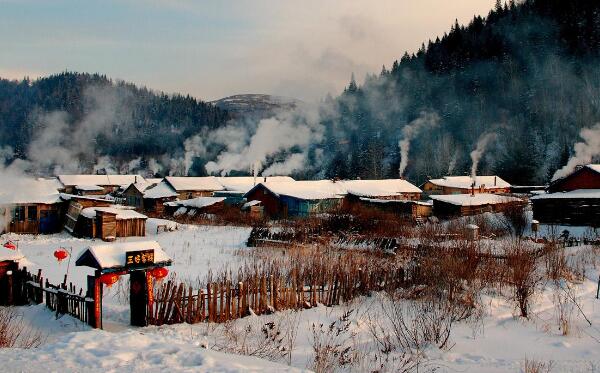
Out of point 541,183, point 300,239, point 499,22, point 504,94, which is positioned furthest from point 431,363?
point 499,22

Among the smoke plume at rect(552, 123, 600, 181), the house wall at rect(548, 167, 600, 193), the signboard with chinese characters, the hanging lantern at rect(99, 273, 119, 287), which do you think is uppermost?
the smoke plume at rect(552, 123, 600, 181)

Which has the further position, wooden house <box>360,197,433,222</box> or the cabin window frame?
wooden house <box>360,197,433,222</box>

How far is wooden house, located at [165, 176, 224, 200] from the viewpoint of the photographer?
5578 centimetres

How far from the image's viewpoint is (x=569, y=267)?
17891mm

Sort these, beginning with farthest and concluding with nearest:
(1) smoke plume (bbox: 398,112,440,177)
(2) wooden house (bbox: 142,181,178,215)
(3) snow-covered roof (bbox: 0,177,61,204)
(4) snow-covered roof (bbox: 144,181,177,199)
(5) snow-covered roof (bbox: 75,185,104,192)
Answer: (1) smoke plume (bbox: 398,112,440,177) → (5) snow-covered roof (bbox: 75,185,104,192) → (4) snow-covered roof (bbox: 144,181,177,199) → (2) wooden house (bbox: 142,181,178,215) → (3) snow-covered roof (bbox: 0,177,61,204)

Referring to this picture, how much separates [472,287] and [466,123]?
88.5m

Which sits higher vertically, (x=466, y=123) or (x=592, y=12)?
(x=592, y=12)

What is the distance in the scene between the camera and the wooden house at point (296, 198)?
43594 mm

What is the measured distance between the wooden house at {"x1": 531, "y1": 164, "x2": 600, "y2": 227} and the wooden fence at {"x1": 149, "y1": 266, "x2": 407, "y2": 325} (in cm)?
2377

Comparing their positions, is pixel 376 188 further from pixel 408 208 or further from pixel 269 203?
pixel 269 203

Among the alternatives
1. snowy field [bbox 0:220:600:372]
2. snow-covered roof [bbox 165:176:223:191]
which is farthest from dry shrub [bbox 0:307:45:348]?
snow-covered roof [bbox 165:176:223:191]

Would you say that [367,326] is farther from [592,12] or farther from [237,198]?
[592,12]

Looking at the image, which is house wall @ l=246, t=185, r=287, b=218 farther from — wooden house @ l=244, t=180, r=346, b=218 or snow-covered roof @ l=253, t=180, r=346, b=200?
snow-covered roof @ l=253, t=180, r=346, b=200

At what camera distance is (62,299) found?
1148cm
